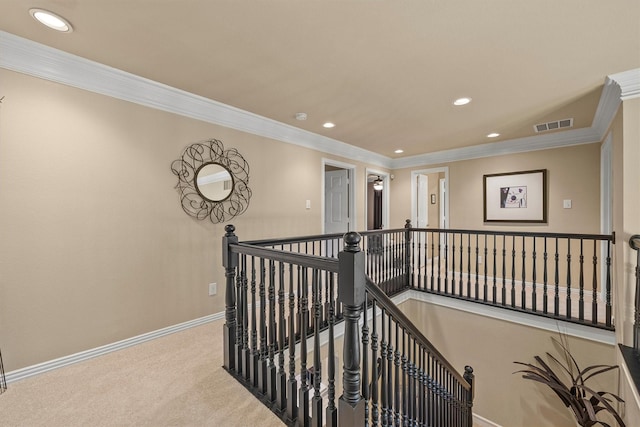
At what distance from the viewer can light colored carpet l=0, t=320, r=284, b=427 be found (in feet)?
5.18

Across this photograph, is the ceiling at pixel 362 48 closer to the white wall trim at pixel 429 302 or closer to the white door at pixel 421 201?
the white wall trim at pixel 429 302

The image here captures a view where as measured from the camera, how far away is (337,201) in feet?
18.0

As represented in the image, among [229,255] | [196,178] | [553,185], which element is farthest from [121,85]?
[553,185]

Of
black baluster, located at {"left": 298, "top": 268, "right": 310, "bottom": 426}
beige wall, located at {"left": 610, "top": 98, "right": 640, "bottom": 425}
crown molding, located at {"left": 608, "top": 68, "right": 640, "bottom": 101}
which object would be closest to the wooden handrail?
black baluster, located at {"left": 298, "top": 268, "right": 310, "bottom": 426}

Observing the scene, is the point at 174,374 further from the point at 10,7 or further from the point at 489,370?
the point at 489,370

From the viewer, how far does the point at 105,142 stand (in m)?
2.38

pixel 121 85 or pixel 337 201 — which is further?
pixel 337 201

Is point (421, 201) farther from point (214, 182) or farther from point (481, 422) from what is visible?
point (214, 182)

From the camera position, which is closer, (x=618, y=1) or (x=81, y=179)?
(x=618, y=1)

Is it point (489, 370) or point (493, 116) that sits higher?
point (493, 116)

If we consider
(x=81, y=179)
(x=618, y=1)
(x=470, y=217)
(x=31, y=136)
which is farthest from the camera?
(x=470, y=217)

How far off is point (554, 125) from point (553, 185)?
1027mm

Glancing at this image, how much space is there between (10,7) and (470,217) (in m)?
5.92

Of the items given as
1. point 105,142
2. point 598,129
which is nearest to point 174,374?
point 105,142
